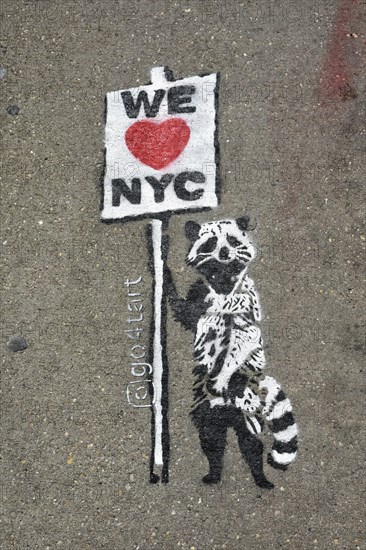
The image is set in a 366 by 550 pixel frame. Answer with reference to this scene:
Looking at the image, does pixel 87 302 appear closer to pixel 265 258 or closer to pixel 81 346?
pixel 81 346

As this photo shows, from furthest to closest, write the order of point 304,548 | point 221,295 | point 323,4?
1. point 323,4
2. point 221,295
3. point 304,548

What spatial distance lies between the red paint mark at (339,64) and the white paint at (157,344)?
1.28 m

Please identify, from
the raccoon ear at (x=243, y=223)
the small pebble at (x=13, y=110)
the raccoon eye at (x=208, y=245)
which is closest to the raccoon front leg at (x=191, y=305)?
the raccoon eye at (x=208, y=245)

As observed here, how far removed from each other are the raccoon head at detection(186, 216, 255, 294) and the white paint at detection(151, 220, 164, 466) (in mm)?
184

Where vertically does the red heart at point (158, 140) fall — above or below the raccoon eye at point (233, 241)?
above

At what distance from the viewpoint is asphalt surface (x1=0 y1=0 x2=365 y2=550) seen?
305 cm

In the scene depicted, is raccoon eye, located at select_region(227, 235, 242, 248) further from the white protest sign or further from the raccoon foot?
the raccoon foot

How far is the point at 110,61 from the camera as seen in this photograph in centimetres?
351

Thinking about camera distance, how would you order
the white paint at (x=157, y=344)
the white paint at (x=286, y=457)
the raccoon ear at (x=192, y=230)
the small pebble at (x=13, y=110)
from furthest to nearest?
the small pebble at (x=13, y=110)
the raccoon ear at (x=192, y=230)
the white paint at (x=157, y=344)
the white paint at (x=286, y=457)

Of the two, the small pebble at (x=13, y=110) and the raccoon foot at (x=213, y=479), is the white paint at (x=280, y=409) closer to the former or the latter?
the raccoon foot at (x=213, y=479)

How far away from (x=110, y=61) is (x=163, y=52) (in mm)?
339

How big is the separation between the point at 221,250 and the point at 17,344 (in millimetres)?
1340

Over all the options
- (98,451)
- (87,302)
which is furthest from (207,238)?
(98,451)

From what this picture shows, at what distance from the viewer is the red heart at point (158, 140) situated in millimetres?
3357
